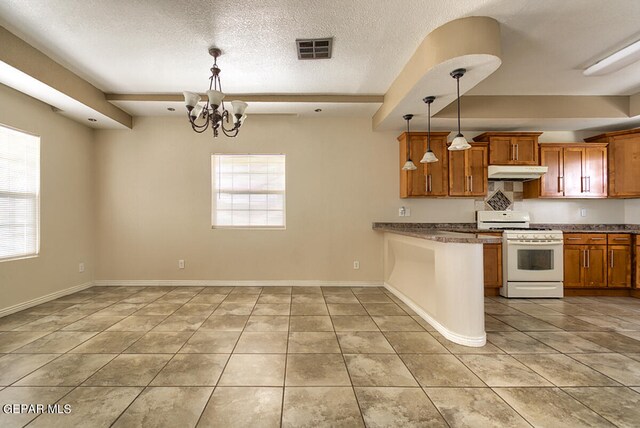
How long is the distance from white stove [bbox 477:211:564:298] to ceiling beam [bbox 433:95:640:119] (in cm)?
169

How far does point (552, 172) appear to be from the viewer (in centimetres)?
416

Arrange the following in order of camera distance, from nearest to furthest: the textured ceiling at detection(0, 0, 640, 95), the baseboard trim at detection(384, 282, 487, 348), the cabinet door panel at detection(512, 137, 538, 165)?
1. the textured ceiling at detection(0, 0, 640, 95)
2. the baseboard trim at detection(384, 282, 487, 348)
3. the cabinet door panel at detection(512, 137, 538, 165)

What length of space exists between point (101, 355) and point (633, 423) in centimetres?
353

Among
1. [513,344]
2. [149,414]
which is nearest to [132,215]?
[149,414]

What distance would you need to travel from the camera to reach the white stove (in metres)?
3.75

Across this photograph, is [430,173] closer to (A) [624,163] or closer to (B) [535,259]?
(B) [535,259]

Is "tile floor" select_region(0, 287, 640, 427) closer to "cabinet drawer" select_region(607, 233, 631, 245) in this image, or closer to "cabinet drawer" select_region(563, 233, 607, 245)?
"cabinet drawer" select_region(563, 233, 607, 245)

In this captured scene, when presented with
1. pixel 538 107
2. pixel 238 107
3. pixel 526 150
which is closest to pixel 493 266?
pixel 526 150

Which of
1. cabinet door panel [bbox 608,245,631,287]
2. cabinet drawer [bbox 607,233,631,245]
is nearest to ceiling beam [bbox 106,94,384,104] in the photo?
cabinet drawer [bbox 607,233,631,245]

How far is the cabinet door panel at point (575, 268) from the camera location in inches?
152

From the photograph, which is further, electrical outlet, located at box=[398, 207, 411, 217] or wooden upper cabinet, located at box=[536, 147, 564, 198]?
electrical outlet, located at box=[398, 207, 411, 217]

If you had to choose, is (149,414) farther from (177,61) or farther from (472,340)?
(177,61)

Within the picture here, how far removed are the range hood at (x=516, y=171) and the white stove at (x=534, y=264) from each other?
88 cm

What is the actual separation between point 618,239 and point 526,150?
1.74m
